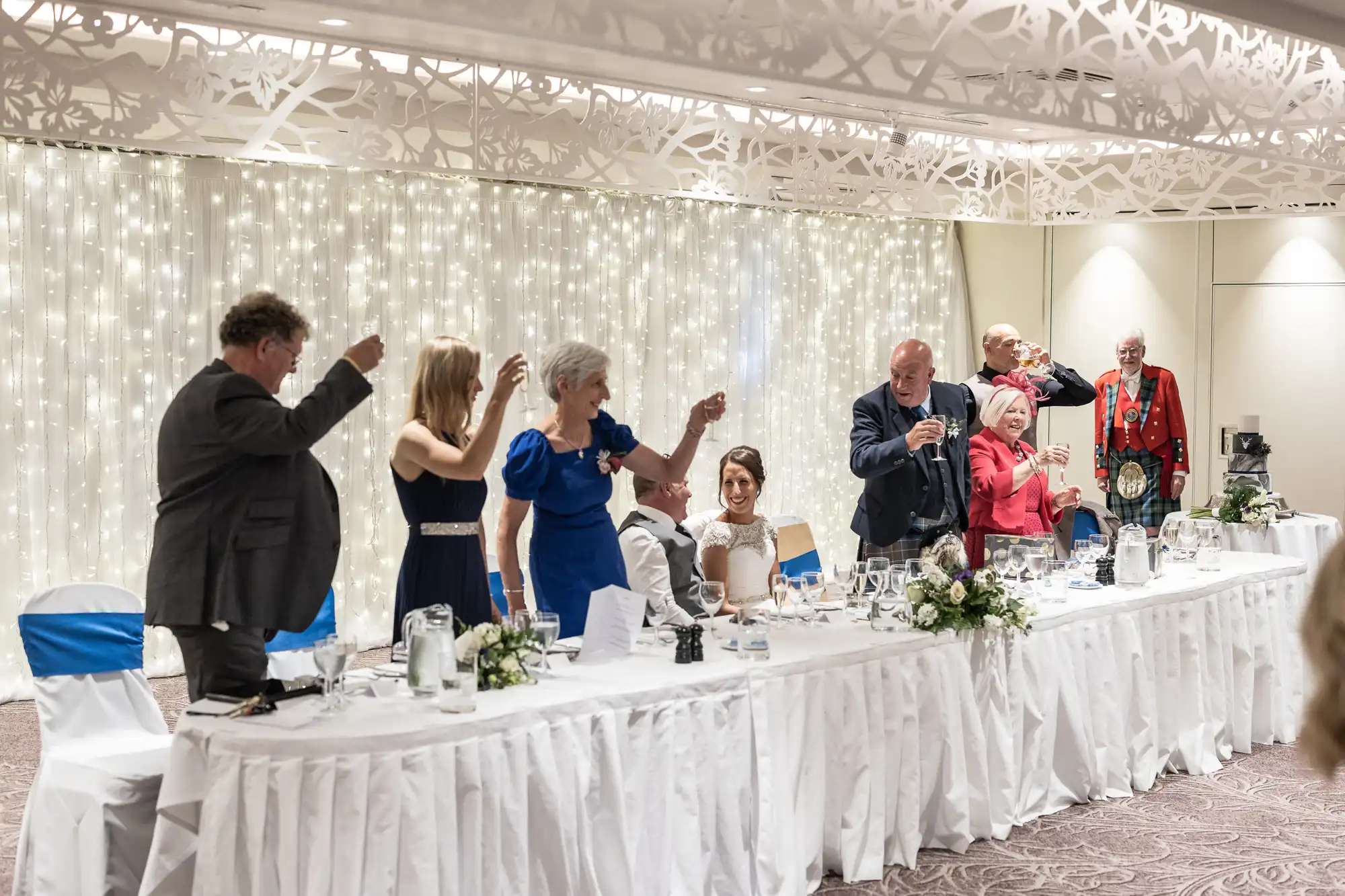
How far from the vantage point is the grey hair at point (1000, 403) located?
5520 mm

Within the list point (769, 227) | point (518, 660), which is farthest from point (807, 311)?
point (518, 660)

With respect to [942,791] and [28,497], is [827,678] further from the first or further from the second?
[28,497]

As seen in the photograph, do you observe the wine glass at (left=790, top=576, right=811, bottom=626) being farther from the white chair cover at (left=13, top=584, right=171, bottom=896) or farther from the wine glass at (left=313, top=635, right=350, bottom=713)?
the white chair cover at (left=13, top=584, right=171, bottom=896)

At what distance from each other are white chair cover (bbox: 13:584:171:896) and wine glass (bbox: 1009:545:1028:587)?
9.09ft

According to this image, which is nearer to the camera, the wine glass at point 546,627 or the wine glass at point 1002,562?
the wine glass at point 546,627

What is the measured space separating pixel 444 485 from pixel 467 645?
657 mm

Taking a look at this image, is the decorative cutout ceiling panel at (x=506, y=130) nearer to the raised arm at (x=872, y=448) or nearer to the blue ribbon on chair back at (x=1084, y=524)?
the raised arm at (x=872, y=448)

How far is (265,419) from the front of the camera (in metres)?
3.25

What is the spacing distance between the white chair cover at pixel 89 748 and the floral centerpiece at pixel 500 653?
0.87m

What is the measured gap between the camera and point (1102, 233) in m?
9.48

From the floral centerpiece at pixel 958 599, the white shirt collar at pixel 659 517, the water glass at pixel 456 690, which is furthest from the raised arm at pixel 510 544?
the floral centerpiece at pixel 958 599

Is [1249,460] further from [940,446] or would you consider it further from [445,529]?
[445,529]

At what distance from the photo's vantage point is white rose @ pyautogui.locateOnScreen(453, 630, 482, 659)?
3.30m

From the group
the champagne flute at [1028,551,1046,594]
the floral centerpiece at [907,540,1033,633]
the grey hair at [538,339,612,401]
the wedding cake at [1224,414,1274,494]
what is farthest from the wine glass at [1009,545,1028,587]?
the wedding cake at [1224,414,1274,494]
